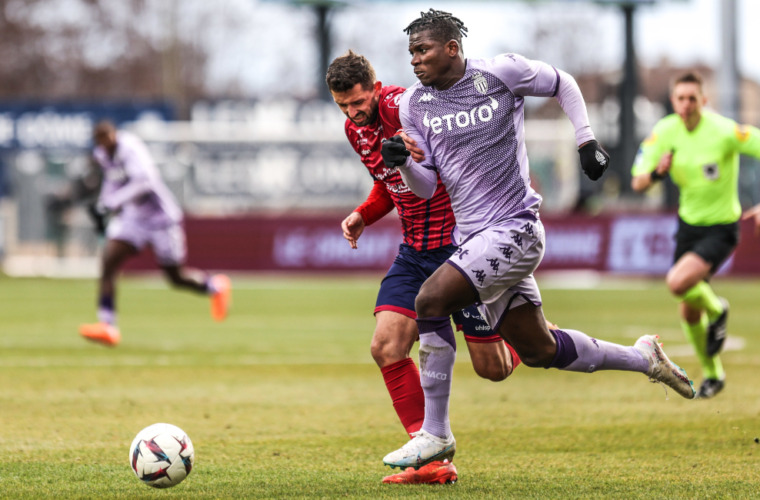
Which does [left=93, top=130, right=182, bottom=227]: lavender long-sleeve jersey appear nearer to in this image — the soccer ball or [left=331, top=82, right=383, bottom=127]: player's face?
[left=331, top=82, right=383, bottom=127]: player's face

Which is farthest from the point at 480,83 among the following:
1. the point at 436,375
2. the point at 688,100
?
the point at 688,100

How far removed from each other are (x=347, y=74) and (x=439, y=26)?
52 cm

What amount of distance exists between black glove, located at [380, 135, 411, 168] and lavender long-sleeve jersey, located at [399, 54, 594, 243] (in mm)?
173

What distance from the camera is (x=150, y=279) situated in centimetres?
2533

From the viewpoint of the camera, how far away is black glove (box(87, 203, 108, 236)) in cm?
1308

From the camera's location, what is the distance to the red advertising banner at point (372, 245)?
22984mm

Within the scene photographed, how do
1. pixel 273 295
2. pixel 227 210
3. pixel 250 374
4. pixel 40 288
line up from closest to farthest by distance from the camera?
pixel 250 374 → pixel 273 295 → pixel 40 288 → pixel 227 210

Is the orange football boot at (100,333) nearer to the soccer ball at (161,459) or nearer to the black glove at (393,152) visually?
the soccer ball at (161,459)

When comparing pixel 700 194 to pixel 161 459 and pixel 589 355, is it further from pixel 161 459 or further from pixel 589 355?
pixel 161 459

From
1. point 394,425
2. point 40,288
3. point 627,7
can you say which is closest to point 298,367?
point 394,425

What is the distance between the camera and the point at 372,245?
79.7 ft

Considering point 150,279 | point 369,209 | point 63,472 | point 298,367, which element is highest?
point 369,209

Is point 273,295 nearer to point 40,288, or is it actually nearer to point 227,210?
point 40,288

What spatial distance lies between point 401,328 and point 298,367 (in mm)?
4787
